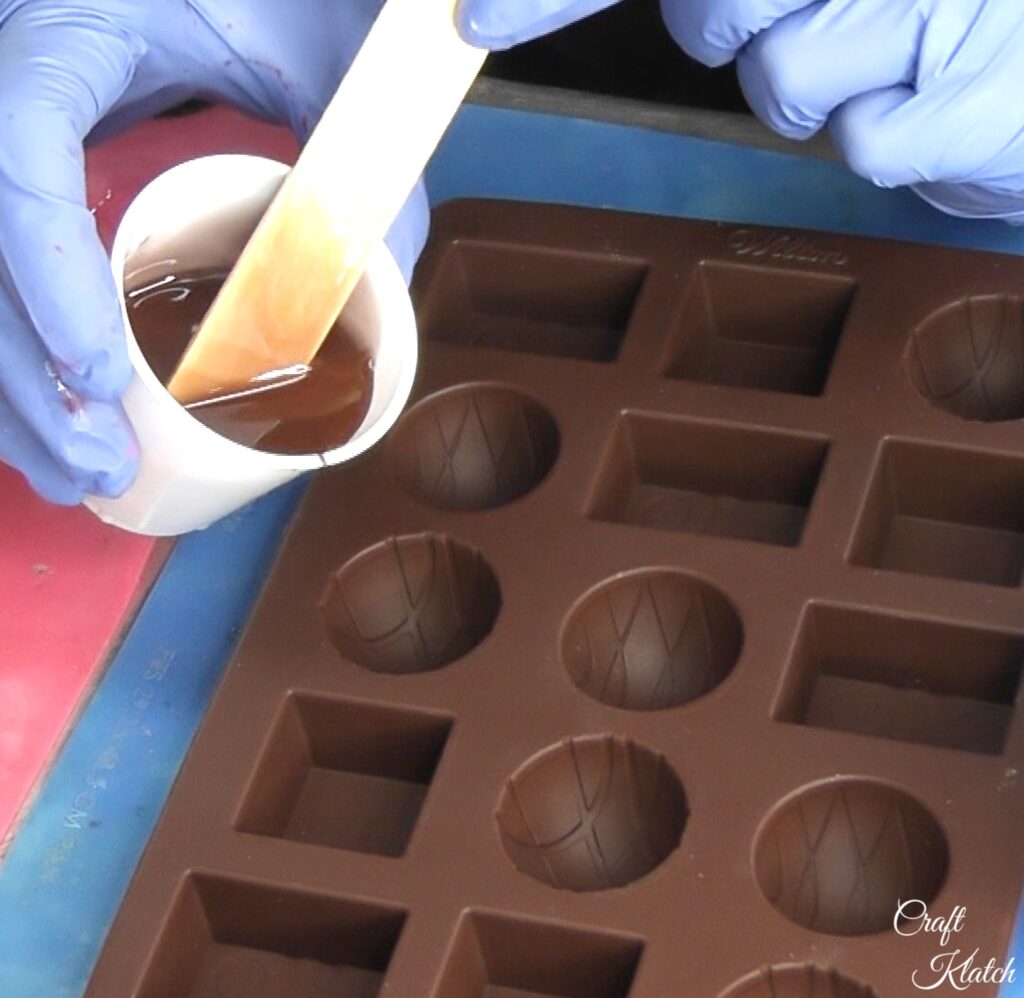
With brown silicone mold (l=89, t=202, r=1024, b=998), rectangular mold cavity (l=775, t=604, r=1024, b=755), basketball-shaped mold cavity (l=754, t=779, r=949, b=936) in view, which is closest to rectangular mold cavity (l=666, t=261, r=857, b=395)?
brown silicone mold (l=89, t=202, r=1024, b=998)

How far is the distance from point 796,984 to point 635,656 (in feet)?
0.79

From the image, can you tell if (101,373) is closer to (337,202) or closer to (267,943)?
(337,202)

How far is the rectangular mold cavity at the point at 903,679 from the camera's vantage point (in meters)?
0.91

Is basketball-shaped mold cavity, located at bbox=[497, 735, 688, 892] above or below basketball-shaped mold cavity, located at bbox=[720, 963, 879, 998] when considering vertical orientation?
above

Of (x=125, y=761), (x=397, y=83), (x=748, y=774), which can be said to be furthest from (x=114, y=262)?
(x=748, y=774)

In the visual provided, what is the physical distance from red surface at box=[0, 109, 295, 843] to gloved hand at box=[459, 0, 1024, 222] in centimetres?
47

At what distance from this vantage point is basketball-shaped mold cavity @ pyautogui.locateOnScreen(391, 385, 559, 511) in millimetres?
1061

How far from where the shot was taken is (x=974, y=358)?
108 centimetres

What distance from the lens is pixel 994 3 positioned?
38.4 inches

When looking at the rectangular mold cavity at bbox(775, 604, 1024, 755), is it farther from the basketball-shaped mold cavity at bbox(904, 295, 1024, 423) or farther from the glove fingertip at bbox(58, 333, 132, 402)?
the glove fingertip at bbox(58, 333, 132, 402)

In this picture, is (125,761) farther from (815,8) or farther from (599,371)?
(815,8)

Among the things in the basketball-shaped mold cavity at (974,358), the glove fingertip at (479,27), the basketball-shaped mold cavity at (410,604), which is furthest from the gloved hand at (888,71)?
the basketball-shaped mold cavity at (410,604)

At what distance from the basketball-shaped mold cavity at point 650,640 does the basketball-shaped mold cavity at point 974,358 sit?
0.22 meters

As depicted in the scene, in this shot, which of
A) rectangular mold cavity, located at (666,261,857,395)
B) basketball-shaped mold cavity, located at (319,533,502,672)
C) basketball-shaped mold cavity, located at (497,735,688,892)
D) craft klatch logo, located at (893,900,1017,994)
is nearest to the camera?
craft klatch logo, located at (893,900,1017,994)
